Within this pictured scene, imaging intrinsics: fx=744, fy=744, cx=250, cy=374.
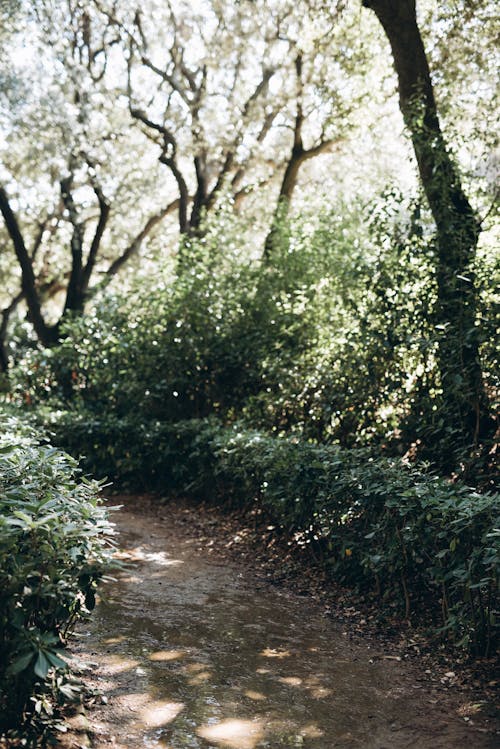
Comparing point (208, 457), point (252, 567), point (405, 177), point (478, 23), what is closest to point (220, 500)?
point (208, 457)

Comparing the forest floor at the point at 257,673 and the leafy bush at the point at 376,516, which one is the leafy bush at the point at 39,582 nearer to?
the forest floor at the point at 257,673

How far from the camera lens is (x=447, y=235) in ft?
23.8

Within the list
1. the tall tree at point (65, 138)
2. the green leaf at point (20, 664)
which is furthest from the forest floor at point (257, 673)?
the tall tree at point (65, 138)

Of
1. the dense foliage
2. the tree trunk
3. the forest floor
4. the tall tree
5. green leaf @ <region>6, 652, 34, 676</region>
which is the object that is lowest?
the forest floor

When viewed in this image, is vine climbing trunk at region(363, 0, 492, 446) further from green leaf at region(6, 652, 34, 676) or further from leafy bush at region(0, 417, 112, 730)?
green leaf at region(6, 652, 34, 676)

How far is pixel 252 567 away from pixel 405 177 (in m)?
11.1

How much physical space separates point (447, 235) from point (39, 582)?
5481mm

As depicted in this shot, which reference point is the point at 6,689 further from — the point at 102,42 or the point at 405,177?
the point at 102,42

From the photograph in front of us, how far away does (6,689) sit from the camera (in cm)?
305

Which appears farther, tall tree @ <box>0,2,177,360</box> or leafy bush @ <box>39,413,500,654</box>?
tall tree @ <box>0,2,177,360</box>

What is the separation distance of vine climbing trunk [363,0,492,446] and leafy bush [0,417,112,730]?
4.12 m

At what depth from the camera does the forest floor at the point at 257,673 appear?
376 centimetres

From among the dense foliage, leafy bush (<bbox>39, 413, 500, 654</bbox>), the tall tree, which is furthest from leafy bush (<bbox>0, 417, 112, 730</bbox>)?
the tall tree

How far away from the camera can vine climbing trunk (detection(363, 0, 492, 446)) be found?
676 centimetres
